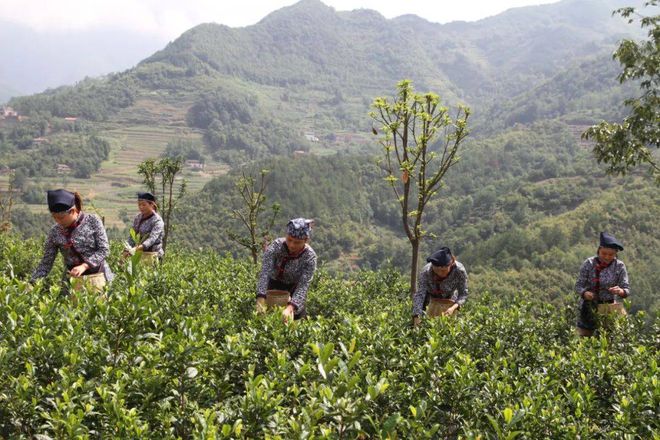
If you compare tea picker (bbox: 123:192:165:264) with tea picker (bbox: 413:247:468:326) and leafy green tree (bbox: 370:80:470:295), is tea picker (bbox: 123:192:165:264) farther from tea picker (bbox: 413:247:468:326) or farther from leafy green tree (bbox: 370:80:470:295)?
leafy green tree (bbox: 370:80:470:295)

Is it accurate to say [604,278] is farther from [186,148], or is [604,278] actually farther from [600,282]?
[186,148]

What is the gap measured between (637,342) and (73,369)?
5.41 meters

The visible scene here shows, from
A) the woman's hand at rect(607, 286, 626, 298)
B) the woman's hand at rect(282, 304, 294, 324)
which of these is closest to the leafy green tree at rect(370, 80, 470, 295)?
the woman's hand at rect(607, 286, 626, 298)

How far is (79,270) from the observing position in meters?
4.96

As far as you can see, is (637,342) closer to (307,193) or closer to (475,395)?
(475,395)

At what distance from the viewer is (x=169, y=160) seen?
54.4 ft

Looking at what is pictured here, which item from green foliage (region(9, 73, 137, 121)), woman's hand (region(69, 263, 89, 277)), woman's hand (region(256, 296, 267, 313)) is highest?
green foliage (region(9, 73, 137, 121))

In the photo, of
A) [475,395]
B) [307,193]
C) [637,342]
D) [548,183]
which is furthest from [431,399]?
[548,183]

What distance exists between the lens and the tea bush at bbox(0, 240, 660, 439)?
2.70 metres

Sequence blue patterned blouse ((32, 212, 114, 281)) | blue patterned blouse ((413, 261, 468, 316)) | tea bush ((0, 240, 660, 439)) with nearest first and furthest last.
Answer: tea bush ((0, 240, 660, 439)), blue patterned blouse ((32, 212, 114, 281)), blue patterned blouse ((413, 261, 468, 316))

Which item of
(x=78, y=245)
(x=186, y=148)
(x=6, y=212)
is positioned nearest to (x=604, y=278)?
(x=78, y=245)

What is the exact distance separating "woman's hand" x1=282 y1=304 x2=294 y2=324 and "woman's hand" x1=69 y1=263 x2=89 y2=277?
1.92 meters

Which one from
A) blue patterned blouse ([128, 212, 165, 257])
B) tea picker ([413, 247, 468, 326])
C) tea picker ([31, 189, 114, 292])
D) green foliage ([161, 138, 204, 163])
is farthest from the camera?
green foliage ([161, 138, 204, 163])

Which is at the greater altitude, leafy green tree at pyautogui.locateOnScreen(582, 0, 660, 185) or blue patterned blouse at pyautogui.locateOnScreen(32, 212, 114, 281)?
leafy green tree at pyautogui.locateOnScreen(582, 0, 660, 185)
